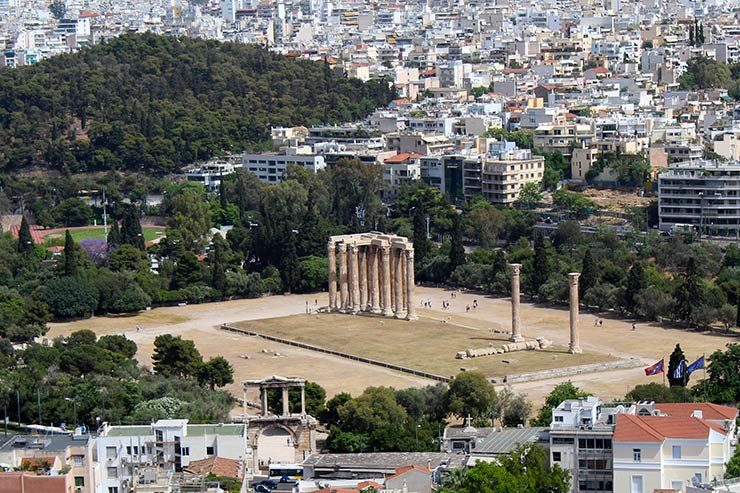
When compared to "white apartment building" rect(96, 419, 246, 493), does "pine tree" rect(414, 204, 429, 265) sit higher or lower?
lower

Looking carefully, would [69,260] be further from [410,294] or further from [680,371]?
[680,371]

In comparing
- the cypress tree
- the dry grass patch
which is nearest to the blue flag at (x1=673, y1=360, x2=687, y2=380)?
the dry grass patch

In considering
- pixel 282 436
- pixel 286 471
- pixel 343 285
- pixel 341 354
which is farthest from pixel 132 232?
pixel 286 471

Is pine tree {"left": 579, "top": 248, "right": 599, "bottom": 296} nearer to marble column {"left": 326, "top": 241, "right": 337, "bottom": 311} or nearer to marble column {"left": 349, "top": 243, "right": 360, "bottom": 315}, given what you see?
marble column {"left": 349, "top": 243, "right": 360, "bottom": 315}

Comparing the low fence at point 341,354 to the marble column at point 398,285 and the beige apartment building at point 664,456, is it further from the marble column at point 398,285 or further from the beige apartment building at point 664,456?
the beige apartment building at point 664,456

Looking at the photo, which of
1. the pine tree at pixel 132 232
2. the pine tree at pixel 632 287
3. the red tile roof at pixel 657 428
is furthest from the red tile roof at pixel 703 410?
the pine tree at pixel 132 232
